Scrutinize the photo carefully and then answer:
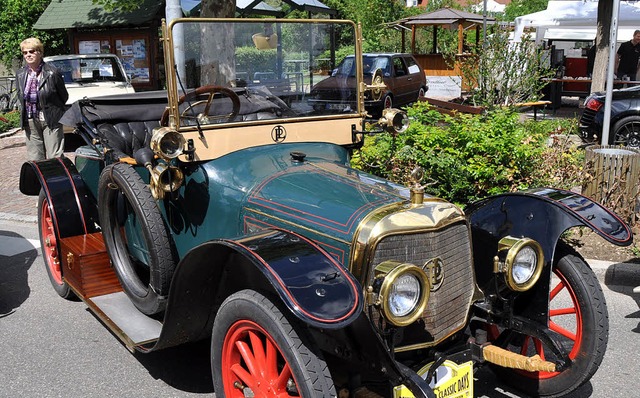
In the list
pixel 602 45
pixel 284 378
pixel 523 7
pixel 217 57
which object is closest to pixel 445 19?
pixel 602 45

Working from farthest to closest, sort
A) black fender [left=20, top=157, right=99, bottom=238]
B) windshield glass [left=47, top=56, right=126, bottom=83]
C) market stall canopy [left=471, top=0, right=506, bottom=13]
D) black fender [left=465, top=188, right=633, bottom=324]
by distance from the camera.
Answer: market stall canopy [left=471, top=0, right=506, bottom=13]
windshield glass [left=47, top=56, right=126, bottom=83]
black fender [left=20, top=157, right=99, bottom=238]
black fender [left=465, top=188, right=633, bottom=324]

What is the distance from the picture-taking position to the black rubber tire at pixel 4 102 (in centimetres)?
1652

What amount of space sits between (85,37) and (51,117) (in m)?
11.7

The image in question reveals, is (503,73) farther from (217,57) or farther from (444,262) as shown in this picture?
(444,262)

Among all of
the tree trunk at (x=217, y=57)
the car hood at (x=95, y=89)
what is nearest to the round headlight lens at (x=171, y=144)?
the tree trunk at (x=217, y=57)

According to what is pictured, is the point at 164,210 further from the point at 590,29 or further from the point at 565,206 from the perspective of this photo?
the point at 590,29

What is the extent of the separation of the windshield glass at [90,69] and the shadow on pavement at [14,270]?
247 inches

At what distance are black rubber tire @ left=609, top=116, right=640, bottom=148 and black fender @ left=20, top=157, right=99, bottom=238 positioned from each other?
7442 mm

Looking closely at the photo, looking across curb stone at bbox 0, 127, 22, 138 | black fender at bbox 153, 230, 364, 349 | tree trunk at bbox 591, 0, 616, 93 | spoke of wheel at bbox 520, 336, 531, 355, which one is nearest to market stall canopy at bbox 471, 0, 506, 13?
tree trunk at bbox 591, 0, 616, 93

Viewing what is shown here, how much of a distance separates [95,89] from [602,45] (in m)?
9.18

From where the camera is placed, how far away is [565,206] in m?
3.29

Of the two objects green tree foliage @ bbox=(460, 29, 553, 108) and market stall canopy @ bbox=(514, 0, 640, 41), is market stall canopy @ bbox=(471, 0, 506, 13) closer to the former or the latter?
market stall canopy @ bbox=(514, 0, 640, 41)

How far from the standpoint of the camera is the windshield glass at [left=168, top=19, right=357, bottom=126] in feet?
11.6

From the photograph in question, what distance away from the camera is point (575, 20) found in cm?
1550
